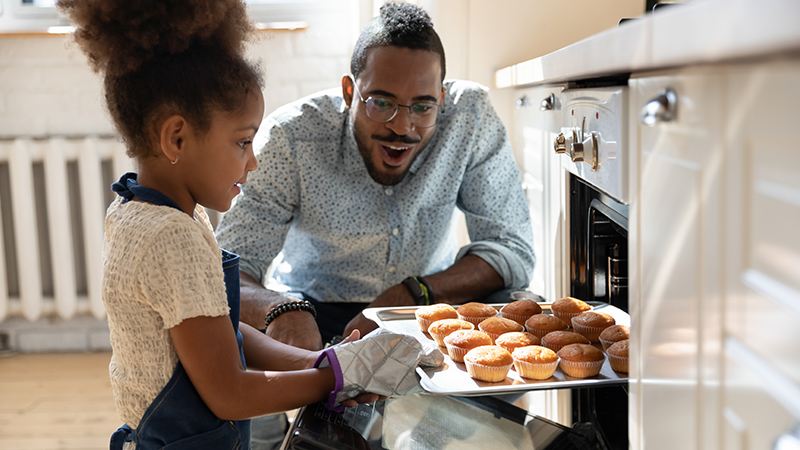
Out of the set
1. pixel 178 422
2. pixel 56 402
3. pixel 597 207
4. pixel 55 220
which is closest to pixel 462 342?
pixel 597 207

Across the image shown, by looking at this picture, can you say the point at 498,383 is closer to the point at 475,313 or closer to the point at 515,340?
the point at 515,340

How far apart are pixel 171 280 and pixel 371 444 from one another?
0.33 m

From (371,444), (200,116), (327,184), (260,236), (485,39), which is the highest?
(485,39)

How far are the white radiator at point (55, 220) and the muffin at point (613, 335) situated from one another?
6.95 feet

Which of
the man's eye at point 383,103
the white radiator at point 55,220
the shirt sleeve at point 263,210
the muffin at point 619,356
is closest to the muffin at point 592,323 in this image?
the muffin at point 619,356

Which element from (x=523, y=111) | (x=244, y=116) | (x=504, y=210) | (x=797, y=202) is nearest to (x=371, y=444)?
(x=244, y=116)

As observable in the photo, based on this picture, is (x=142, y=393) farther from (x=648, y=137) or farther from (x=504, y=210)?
(x=504, y=210)

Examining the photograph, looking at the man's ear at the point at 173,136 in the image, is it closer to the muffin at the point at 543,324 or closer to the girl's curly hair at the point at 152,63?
the girl's curly hair at the point at 152,63

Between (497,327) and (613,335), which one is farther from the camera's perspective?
(497,327)

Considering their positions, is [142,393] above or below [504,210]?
below

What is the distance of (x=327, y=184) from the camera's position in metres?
1.62

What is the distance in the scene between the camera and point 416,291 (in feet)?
4.84

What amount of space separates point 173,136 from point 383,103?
672 mm

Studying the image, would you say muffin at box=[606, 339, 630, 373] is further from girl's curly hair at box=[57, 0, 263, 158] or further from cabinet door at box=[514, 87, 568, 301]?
girl's curly hair at box=[57, 0, 263, 158]
